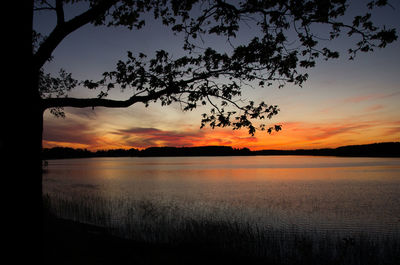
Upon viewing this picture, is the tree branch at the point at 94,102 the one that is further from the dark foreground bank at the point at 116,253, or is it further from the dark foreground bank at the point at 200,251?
the dark foreground bank at the point at 200,251

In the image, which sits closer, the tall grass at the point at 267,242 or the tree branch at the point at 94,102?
the tree branch at the point at 94,102

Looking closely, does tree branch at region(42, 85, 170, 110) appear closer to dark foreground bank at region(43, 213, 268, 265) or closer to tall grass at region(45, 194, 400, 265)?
dark foreground bank at region(43, 213, 268, 265)

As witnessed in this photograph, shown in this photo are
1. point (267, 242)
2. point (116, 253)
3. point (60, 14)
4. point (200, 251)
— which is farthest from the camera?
point (267, 242)

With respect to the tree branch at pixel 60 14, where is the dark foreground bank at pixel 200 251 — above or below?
below

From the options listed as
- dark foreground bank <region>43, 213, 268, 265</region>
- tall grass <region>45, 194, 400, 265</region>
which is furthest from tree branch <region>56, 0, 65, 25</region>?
tall grass <region>45, 194, 400, 265</region>

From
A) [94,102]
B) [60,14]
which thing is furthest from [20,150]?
[60,14]

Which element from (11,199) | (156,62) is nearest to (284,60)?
(156,62)

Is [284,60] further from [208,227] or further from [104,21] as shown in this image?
[208,227]

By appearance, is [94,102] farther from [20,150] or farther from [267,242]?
[267,242]

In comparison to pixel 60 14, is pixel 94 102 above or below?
below

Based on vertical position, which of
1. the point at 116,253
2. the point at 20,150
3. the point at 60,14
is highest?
the point at 60,14

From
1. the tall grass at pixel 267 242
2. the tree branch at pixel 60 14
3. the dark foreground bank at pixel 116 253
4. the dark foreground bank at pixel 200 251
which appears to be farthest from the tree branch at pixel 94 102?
the tall grass at pixel 267 242

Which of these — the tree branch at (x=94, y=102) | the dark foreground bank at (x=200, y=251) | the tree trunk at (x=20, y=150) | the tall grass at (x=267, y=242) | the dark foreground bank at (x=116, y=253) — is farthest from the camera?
the tall grass at (x=267, y=242)

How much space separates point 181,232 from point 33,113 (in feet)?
35.0
